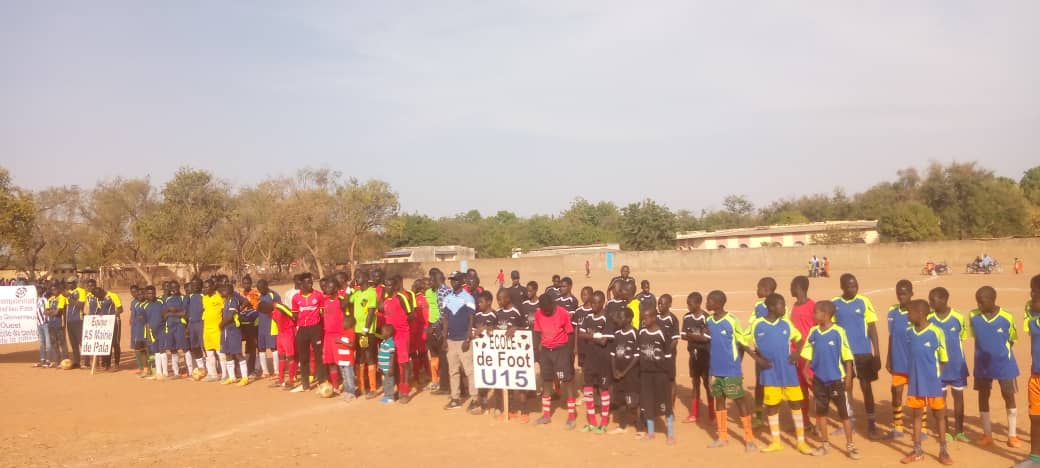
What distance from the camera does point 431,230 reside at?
327ft

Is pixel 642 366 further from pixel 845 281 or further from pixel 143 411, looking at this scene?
pixel 143 411

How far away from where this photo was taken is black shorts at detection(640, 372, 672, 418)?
8539mm

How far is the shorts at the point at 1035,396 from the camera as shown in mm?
7059

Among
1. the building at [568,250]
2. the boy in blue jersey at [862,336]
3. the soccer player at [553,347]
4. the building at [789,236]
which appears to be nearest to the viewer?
the boy in blue jersey at [862,336]

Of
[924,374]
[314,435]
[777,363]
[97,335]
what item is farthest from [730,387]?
[97,335]

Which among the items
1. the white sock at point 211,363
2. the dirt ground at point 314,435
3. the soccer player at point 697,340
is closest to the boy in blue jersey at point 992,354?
the dirt ground at point 314,435

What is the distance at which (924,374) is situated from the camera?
7551 mm

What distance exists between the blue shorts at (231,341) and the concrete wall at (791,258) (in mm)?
38506

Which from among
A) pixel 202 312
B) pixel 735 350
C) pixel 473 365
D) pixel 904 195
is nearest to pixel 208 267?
pixel 202 312

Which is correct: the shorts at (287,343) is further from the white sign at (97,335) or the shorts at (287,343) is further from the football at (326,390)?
the white sign at (97,335)

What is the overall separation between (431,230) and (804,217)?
49732 mm

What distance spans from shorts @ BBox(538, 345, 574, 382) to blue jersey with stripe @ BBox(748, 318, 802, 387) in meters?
2.61

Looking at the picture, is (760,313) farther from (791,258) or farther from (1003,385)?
(791,258)

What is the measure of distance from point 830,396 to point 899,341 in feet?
3.96
